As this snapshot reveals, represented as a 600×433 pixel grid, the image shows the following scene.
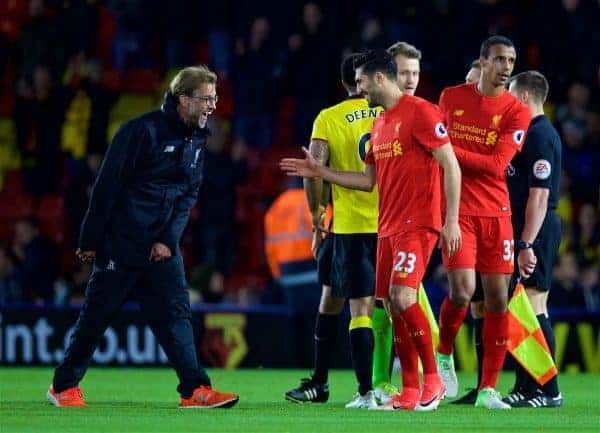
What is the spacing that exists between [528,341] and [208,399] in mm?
2010

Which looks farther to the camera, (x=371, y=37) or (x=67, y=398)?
(x=371, y=37)

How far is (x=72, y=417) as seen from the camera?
8320mm

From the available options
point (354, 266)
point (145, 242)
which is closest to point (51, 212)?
point (354, 266)

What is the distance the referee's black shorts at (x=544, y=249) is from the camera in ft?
32.5

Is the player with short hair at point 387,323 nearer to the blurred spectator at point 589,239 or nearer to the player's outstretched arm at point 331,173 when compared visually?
the player's outstretched arm at point 331,173

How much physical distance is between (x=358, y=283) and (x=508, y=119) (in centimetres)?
134

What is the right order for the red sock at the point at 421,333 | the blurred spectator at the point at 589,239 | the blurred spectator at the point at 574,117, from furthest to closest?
the blurred spectator at the point at 574,117, the blurred spectator at the point at 589,239, the red sock at the point at 421,333

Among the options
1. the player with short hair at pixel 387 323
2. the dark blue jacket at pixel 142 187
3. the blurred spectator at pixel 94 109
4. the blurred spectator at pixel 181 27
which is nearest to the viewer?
the dark blue jacket at pixel 142 187

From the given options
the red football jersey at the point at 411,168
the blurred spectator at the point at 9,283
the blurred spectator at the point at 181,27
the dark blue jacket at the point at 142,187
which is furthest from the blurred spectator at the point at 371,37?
the red football jersey at the point at 411,168

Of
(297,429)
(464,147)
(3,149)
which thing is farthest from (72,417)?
(3,149)

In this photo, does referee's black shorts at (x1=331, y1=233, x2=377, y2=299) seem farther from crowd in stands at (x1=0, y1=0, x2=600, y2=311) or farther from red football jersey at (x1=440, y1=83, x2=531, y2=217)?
crowd in stands at (x1=0, y1=0, x2=600, y2=311)

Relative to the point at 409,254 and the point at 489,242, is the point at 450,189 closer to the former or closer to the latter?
the point at 409,254

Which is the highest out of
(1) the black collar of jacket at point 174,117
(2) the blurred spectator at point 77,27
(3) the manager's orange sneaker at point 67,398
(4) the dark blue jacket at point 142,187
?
(2) the blurred spectator at point 77,27

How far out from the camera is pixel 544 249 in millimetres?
9930
